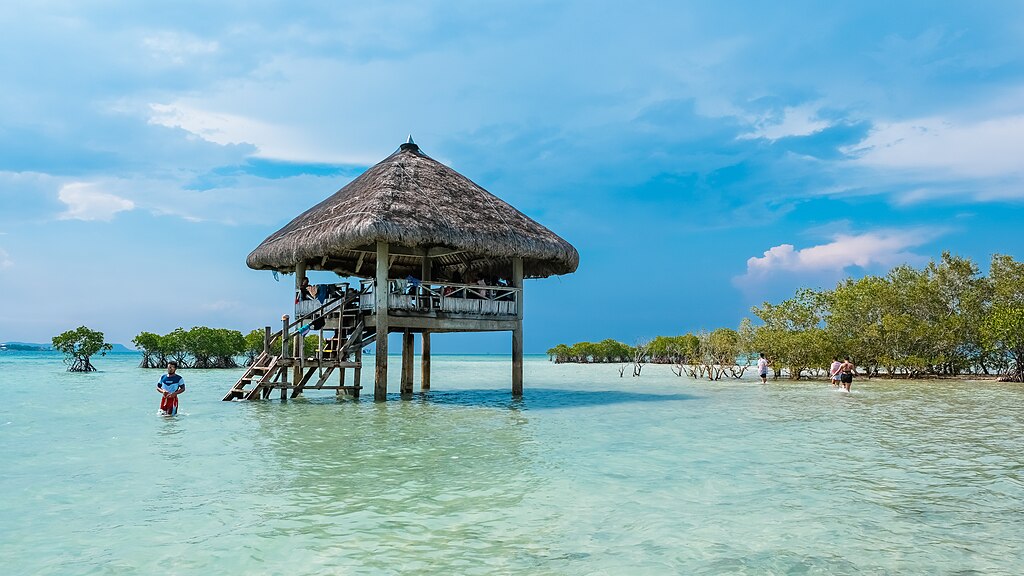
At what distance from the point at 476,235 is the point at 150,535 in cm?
1064

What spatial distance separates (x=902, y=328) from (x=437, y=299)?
2325 cm

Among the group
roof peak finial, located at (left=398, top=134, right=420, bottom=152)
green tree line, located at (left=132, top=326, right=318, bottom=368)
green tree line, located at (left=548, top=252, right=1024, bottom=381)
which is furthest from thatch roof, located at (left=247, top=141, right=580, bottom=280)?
green tree line, located at (left=132, top=326, right=318, bottom=368)

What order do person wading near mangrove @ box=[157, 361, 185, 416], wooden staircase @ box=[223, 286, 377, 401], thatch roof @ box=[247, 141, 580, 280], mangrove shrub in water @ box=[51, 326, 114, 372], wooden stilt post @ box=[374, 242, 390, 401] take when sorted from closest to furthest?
person wading near mangrove @ box=[157, 361, 185, 416]
thatch roof @ box=[247, 141, 580, 280]
wooden stilt post @ box=[374, 242, 390, 401]
wooden staircase @ box=[223, 286, 377, 401]
mangrove shrub in water @ box=[51, 326, 114, 372]

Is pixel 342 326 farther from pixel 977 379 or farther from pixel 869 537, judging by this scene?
pixel 977 379

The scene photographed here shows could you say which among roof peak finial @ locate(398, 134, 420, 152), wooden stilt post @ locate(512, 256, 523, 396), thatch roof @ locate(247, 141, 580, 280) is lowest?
wooden stilt post @ locate(512, 256, 523, 396)

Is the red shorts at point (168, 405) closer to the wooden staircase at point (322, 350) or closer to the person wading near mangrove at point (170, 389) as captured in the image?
the person wading near mangrove at point (170, 389)

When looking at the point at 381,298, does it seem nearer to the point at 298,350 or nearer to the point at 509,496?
the point at 298,350

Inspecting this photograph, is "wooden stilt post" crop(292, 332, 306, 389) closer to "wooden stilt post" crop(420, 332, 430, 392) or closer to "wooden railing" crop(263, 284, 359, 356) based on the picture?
"wooden railing" crop(263, 284, 359, 356)

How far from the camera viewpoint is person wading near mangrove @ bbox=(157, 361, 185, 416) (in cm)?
1316

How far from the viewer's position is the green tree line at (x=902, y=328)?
95.2ft

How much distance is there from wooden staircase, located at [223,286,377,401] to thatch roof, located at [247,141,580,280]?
145 cm

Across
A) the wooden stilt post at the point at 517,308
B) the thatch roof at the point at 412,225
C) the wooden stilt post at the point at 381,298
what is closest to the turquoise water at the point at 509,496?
the wooden stilt post at the point at 381,298

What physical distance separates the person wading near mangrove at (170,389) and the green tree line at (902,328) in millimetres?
24419

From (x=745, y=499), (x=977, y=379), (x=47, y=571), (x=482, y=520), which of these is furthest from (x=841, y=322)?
(x=47, y=571)
